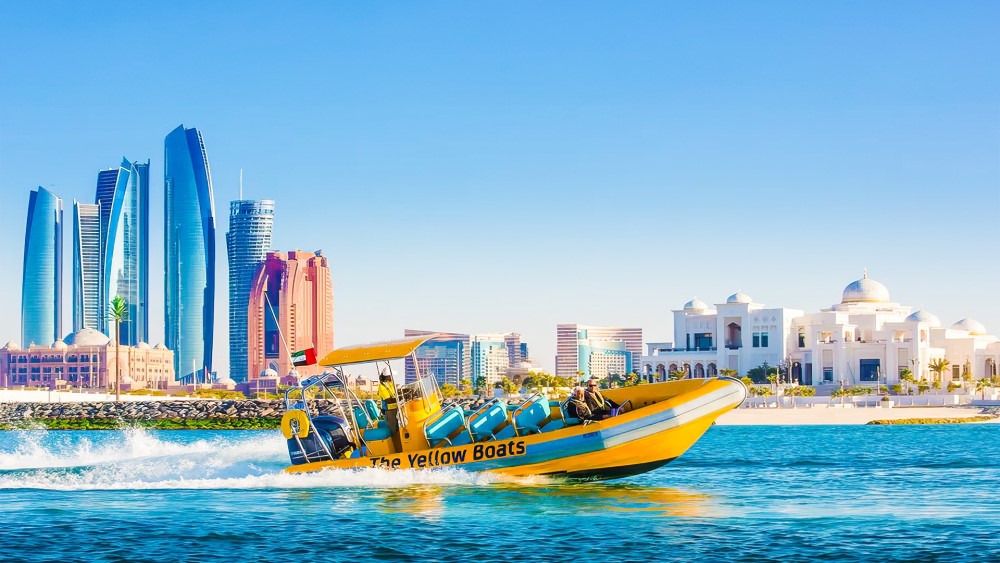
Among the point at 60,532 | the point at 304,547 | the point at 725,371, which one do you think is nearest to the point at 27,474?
the point at 60,532

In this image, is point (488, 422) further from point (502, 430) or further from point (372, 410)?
point (372, 410)

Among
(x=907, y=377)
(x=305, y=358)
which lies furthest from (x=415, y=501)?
(x=907, y=377)

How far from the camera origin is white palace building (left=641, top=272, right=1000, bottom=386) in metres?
120

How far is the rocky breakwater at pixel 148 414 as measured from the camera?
8319 cm

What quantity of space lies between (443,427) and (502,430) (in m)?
1.18

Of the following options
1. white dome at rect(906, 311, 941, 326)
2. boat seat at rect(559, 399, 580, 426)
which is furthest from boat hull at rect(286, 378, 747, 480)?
white dome at rect(906, 311, 941, 326)

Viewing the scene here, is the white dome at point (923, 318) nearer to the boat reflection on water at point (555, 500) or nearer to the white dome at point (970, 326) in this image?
the white dome at point (970, 326)

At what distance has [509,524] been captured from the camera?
20.6 metres

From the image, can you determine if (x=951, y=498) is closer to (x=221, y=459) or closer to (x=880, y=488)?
(x=880, y=488)

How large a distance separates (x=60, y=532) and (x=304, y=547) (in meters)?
4.32

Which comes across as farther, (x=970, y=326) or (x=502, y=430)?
(x=970, y=326)

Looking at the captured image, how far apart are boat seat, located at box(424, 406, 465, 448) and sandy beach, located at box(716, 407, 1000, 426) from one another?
56538 millimetres

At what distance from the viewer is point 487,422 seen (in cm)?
2578

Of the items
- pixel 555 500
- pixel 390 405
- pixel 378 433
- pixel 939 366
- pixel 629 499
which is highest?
pixel 390 405
